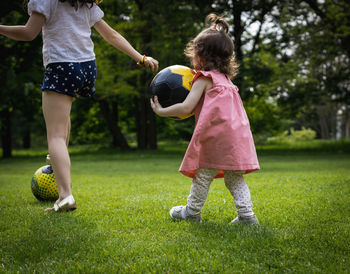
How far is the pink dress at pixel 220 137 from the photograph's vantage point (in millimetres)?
2906

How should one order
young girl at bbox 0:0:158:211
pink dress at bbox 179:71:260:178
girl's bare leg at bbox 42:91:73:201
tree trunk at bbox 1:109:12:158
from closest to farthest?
pink dress at bbox 179:71:260:178 < young girl at bbox 0:0:158:211 < girl's bare leg at bbox 42:91:73:201 < tree trunk at bbox 1:109:12:158

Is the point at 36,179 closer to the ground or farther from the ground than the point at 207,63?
closer to the ground

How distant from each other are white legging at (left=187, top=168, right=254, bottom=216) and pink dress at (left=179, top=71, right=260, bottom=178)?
13 cm

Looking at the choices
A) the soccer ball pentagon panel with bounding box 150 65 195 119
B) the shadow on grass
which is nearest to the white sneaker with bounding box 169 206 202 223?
the shadow on grass

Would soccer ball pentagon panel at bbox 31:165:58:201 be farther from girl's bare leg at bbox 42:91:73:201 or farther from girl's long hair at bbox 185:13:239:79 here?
girl's long hair at bbox 185:13:239:79

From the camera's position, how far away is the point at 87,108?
25.6 meters

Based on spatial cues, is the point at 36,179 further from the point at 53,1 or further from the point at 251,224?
the point at 251,224

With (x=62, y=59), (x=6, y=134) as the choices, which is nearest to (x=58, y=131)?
(x=62, y=59)

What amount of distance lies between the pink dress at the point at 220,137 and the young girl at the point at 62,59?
126 cm

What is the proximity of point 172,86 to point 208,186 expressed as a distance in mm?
1010

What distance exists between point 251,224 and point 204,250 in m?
0.76

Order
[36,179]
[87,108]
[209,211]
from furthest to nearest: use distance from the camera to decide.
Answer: [87,108] < [36,179] < [209,211]

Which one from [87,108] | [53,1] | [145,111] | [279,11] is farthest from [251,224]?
[87,108]

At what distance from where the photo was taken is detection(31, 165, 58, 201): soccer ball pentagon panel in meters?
4.23
